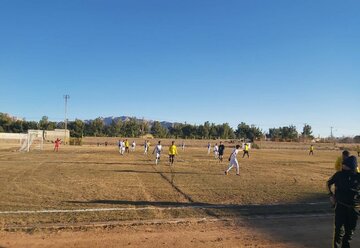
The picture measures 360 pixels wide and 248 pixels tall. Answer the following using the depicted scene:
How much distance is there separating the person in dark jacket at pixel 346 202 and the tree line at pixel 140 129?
116040mm

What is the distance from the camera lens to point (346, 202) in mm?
6629

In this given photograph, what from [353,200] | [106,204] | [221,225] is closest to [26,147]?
[106,204]

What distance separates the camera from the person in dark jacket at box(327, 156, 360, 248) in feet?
21.7

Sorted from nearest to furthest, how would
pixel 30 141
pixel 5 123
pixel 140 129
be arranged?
pixel 30 141
pixel 5 123
pixel 140 129

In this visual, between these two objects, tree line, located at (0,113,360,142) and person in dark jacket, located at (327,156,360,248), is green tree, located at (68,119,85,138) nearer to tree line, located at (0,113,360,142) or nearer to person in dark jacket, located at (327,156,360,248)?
tree line, located at (0,113,360,142)

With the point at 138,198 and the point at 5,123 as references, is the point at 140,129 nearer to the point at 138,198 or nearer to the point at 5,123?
the point at 5,123

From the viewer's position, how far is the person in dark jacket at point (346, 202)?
661cm

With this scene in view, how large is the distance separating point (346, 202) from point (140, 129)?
454 ft

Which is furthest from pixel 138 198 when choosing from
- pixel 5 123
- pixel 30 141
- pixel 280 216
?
pixel 5 123

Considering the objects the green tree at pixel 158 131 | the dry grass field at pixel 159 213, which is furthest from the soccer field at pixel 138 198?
the green tree at pixel 158 131

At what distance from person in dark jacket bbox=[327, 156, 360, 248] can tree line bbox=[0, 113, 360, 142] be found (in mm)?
116040

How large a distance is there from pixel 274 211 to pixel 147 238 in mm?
4286

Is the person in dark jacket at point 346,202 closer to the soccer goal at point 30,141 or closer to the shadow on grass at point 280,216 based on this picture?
the shadow on grass at point 280,216

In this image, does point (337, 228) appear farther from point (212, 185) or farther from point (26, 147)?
point (26, 147)
